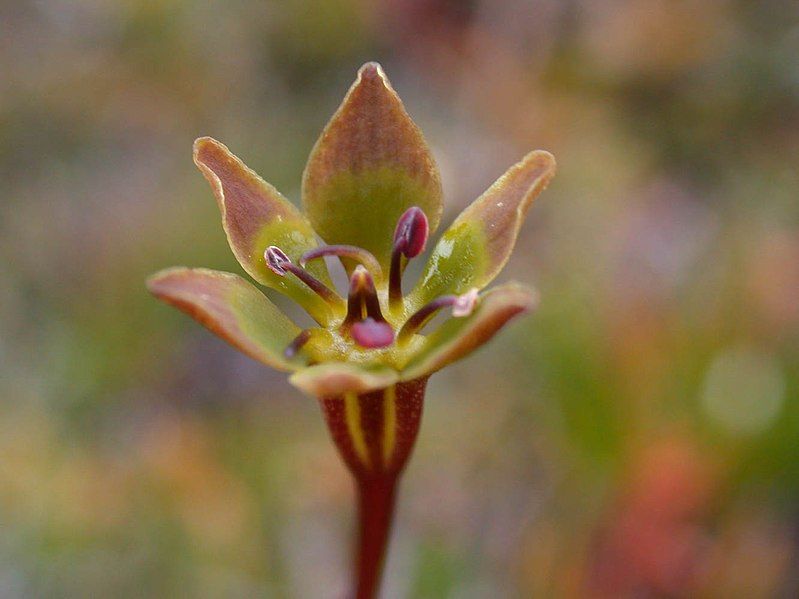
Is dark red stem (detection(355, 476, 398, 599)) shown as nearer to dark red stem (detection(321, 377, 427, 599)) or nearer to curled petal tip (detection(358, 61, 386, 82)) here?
dark red stem (detection(321, 377, 427, 599))

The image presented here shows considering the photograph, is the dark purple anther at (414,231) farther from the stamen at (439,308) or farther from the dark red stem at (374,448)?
the dark red stem at (374,448)

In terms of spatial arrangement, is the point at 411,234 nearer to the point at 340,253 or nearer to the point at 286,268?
the point at 340,253

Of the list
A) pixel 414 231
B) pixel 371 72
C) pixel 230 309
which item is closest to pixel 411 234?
pixel 414 231

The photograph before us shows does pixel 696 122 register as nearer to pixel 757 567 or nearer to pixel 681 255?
pixel 681 255

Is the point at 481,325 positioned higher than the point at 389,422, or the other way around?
the point at 481,325

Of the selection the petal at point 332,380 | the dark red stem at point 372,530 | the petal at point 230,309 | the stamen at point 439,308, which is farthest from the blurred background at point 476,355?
the petal at point 332,380
